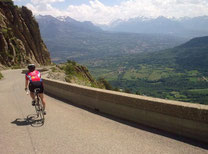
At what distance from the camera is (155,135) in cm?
577

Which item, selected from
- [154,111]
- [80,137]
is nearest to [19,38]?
[80,137]

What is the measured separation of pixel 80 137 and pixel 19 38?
149ft

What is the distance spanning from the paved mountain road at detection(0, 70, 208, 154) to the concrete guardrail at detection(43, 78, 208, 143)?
1.18ft

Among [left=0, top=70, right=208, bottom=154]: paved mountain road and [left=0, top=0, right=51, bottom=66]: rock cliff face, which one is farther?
[left=0, top=0, right=51, bottom=66]: rock cliff face

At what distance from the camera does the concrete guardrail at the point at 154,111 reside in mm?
5230

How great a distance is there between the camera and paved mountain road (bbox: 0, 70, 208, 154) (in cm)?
509

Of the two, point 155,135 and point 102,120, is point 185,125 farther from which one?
point 102,120

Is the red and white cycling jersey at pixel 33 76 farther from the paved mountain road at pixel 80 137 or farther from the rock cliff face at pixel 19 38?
the rock cliff face at pixel 19 38

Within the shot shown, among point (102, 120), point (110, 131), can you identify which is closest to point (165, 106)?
point (110, 131)

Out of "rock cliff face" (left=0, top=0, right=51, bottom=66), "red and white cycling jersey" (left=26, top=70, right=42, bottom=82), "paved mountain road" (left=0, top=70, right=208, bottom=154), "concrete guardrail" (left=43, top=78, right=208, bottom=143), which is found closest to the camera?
"paved mountain road" (left=0, top=70, right=208, bottom=154)

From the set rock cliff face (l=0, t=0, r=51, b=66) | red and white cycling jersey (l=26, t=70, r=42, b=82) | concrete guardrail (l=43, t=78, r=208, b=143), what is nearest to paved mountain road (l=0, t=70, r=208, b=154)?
concrete guardrail (l=43, t=78, r=208, b=143)

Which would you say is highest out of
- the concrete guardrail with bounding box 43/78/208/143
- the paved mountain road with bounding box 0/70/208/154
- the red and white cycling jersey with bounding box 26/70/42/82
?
the red and white cycling jersey with bounding box 26/70/42/82

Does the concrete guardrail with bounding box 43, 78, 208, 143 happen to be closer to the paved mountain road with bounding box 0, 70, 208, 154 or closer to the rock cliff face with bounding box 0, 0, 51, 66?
the paved mountain road with bounding box 0, 70, 208, 154

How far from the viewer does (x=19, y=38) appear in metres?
46.5
